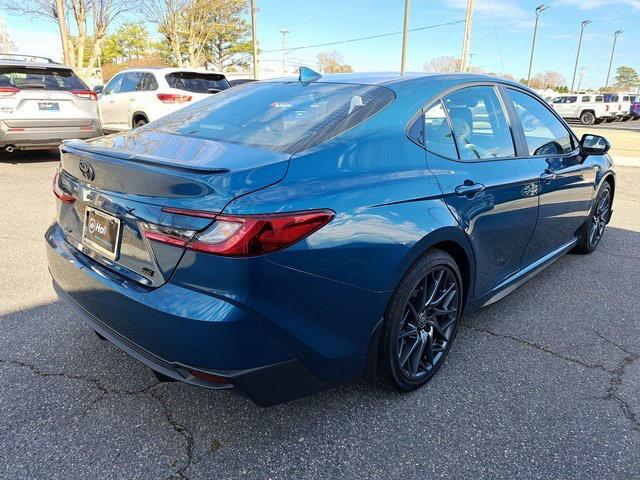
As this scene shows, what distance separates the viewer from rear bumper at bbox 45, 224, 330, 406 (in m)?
1.71

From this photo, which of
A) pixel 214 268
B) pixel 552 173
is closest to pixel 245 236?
pixel 214 268

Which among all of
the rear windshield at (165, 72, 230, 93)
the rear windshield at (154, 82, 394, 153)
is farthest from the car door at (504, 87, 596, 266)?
the rear windshield at (165, 72, 230, 93)

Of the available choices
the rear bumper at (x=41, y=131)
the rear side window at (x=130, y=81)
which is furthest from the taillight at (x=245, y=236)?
the rear side window at (x=130, y=81)

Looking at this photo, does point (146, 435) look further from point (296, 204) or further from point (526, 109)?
point (526, 109)

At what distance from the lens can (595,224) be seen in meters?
4.71

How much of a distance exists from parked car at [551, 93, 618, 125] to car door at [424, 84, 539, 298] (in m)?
30.5

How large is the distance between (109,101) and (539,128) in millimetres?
10187

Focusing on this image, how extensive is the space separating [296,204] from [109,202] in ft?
2.64

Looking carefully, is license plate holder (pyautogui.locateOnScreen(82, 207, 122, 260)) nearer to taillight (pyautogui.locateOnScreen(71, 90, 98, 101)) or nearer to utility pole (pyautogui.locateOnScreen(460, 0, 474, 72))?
taillight (pyautogui.locateOnScreen(71, 90, 98, 101))

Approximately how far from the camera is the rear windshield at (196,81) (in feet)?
32.1

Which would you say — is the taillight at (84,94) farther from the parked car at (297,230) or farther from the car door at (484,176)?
the car door at (484,176)

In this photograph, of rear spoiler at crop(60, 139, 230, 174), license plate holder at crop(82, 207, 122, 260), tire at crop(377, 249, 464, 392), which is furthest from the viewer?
tire at crop(377, 249, 464, 392)

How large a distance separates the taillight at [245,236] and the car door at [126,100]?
31.2ft

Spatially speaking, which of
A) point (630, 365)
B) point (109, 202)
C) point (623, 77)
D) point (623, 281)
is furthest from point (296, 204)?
point (623, 77)
